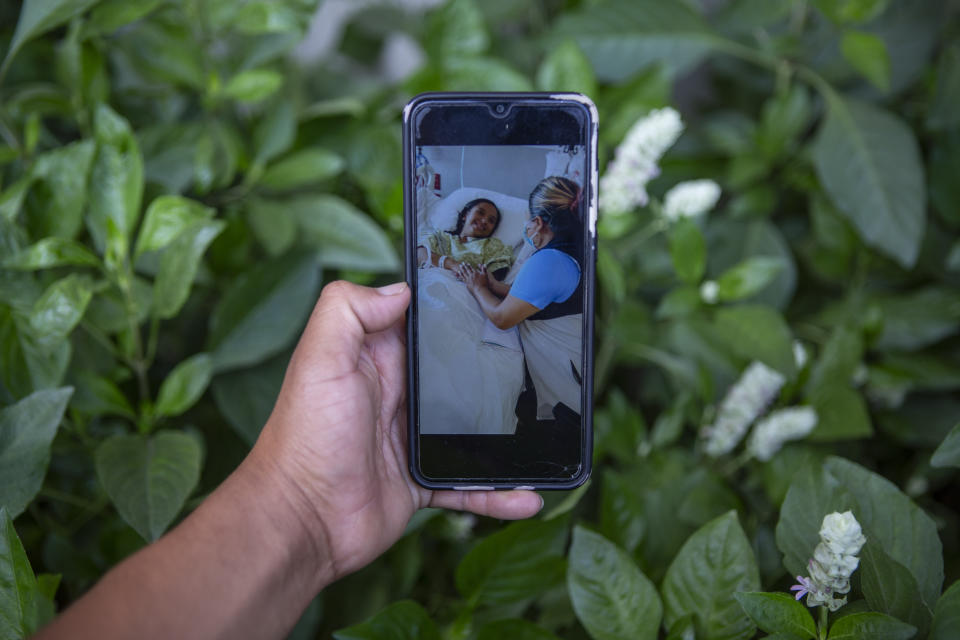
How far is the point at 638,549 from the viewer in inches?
20.2

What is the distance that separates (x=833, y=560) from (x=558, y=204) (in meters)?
0.26

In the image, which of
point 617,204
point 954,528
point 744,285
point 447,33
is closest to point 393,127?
point 447,33

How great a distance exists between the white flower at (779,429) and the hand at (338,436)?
31 centimetres

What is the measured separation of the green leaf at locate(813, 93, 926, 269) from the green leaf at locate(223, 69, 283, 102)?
51cm

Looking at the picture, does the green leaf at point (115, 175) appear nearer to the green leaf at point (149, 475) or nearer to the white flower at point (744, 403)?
the green leaf at point (149, 475)

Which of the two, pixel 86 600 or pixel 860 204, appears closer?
pixel 86 600

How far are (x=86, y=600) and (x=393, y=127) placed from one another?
0.47 meters

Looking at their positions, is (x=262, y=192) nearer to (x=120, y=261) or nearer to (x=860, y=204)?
(x=120, y=261)

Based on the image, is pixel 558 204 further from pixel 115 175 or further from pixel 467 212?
pixel 115 175

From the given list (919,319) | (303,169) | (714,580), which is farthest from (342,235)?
(919,319)

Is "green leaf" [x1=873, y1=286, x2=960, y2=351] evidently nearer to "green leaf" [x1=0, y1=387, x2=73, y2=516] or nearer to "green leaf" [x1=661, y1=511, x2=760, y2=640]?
"green leaf" [x1=661, y1=511, x2=760, y2=640]

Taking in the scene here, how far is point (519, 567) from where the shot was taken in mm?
510

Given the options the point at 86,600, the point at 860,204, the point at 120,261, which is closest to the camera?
the point at 86,600

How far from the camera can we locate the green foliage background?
1.42 feet
